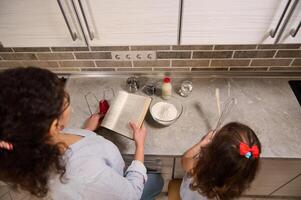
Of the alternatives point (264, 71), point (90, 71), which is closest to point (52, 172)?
point (90, 71)

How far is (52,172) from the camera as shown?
677 millimetres

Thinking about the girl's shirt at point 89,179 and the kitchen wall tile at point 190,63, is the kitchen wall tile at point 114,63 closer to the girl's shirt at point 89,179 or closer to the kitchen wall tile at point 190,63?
the kitchen wall tile at point 190,63

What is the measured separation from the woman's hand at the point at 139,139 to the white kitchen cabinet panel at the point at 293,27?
0.74 metres

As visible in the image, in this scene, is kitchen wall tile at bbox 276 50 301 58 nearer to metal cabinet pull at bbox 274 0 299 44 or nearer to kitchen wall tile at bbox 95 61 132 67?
metal cabinet pull at bbox 274 0 299 44

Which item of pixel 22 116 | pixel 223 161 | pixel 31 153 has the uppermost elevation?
pixel 22 116

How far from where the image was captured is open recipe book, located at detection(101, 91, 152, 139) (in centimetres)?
104

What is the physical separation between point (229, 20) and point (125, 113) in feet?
2.10

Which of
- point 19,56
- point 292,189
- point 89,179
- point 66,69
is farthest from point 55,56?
point 292,189

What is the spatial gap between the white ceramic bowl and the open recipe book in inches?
2.9

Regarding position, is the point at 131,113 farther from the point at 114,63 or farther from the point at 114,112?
the point at 114,63

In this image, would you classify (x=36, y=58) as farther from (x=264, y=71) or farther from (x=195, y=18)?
(x=264, y=71)

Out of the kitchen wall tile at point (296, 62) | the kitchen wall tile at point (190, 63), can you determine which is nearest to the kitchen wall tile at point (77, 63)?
the kitchen wall tile at point (190, 63)

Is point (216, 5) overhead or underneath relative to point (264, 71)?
overhead

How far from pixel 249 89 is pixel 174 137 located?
56cm
